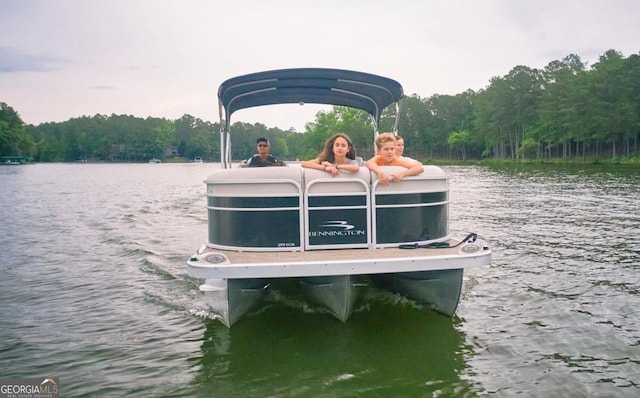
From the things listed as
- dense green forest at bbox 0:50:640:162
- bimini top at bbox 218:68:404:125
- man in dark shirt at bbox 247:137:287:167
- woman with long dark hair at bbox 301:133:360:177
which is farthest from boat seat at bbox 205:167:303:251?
dense green forest at bbox 0:50:640:162

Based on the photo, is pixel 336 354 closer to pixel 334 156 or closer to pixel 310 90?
pixel 334 156

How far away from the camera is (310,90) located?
8875 millimetres

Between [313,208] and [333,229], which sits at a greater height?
[313,208]

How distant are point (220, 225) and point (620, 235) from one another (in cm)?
954

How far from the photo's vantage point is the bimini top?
25.2 feet

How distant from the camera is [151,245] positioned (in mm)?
12320

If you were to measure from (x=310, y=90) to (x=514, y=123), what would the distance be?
75743 millimetres

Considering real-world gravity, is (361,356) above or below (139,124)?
below

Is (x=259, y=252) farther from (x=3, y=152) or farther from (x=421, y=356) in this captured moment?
(x=3, y=152)

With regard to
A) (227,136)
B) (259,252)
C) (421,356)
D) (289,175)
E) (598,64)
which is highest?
(598,64)

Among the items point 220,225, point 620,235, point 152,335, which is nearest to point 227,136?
point 220,225

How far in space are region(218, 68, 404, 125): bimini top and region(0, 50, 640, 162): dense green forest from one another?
450cm

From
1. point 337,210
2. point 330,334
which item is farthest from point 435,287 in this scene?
point 337,210

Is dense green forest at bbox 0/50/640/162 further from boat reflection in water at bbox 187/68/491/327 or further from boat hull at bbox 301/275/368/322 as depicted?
boat hull at bbox 301/275/368/322
